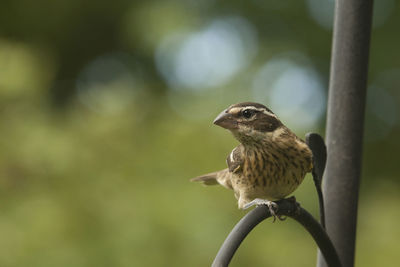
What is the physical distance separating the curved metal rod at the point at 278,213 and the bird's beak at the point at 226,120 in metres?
0.39

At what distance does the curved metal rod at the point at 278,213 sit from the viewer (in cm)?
182

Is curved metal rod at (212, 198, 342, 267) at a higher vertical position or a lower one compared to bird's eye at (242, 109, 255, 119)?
lower

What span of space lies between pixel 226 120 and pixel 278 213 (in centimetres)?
46

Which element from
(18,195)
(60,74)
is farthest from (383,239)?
(60,74)

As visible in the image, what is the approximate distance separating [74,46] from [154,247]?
301cm

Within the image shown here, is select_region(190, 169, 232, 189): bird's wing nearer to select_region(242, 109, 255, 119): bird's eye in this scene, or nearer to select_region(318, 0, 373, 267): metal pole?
select_region(242, 109, 255, 119): bird's eye

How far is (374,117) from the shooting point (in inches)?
229

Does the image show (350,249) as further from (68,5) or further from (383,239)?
(68,5)

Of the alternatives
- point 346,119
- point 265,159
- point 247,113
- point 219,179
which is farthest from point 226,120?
point 219,179

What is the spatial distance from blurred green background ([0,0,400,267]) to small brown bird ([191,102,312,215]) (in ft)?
3.43

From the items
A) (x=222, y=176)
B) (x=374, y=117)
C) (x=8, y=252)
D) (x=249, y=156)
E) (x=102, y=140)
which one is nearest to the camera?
(x=249, y=156)

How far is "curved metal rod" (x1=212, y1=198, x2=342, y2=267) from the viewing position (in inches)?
71.7

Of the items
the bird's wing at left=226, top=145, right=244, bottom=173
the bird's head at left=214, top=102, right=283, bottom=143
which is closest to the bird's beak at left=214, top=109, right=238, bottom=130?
the bird's head at left=214, top=102, right=283, bottom=143

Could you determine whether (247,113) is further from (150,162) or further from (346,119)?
(150,162)
